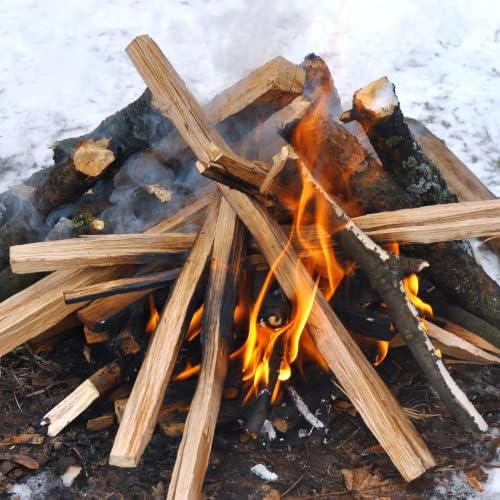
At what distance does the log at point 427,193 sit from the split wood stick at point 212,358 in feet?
2.29

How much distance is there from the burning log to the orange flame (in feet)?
A: 1.85

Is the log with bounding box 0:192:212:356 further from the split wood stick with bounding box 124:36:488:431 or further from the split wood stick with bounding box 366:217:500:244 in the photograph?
the split wood stick with bounding box 366:217:500:244

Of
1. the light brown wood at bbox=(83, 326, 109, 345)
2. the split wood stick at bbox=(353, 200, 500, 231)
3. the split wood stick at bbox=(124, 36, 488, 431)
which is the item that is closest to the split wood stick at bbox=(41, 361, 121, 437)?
the light brown wood at bbox=(83, 326, 109, 345)

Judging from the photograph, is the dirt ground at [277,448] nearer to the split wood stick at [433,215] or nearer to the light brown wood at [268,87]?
the split wood stick at [433,215]

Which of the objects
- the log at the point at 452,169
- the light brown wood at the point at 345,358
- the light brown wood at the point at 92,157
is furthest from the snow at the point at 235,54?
the light brown wood at the point at 345,358

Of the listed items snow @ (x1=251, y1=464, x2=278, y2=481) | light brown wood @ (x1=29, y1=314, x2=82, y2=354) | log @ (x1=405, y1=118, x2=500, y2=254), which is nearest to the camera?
snow @ (x1=251, y1=464, x2=278, y2=481)

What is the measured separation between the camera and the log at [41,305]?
2807 millimetres

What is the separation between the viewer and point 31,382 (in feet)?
9.91

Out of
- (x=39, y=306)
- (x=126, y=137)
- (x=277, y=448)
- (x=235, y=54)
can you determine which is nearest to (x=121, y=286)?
(x=39, y=306)

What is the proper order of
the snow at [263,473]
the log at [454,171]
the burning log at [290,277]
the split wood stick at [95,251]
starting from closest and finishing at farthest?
1. the burning log at [290,277]
2. the snow at [263,473]
3. the split wood stick at [95,251]
4. the log at [454,171]

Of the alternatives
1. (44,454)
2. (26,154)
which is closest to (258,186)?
(44,454)

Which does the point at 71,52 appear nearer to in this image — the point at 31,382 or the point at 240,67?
the point at 240,67

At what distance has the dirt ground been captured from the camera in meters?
2.55

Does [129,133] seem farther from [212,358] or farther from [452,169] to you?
[452,169]
